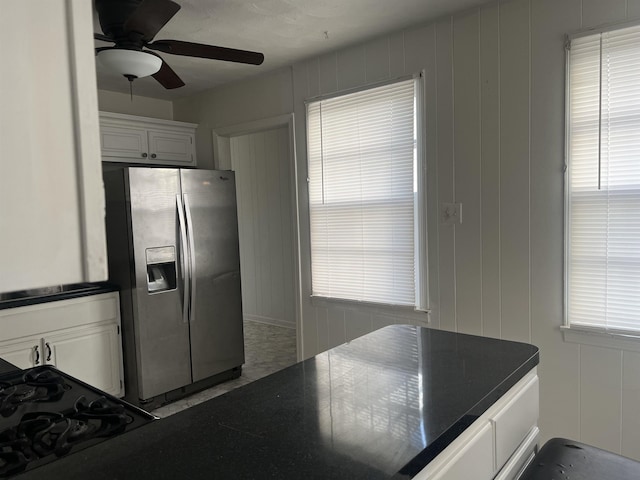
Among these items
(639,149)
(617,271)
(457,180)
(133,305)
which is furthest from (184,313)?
(639,149)

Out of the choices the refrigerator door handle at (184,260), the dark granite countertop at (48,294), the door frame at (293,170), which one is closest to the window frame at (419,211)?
the door frame at (293,170)

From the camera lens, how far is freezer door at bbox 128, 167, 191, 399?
126 inches

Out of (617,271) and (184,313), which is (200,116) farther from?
(617,271)

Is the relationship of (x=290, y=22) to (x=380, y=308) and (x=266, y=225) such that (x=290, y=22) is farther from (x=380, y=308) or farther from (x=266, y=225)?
(x=266, y=225)

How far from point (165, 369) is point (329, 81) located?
2.39 m

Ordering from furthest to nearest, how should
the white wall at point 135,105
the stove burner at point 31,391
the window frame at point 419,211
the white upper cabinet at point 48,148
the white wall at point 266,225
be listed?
1. the white wall at point 266,225
2. the white wall at point 135,105
3. the window frame at point 419,211
4. the stove burner at point 31,391
5. the white upper cabinet at point 48,148

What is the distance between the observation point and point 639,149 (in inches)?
85.0

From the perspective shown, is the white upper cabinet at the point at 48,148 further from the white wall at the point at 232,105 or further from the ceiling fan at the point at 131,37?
the white wall at the point at 232,105

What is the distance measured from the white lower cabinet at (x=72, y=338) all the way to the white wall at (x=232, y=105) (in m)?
1.65

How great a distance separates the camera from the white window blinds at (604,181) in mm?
2180

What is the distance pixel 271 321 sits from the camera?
18.4ft

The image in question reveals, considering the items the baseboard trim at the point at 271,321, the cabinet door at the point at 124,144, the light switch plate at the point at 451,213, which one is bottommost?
the baseboard trim at the point at 271,321

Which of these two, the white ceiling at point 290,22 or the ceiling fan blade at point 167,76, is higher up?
the white ceiling at point 290,22

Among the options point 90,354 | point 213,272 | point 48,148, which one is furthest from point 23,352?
point 48,148
